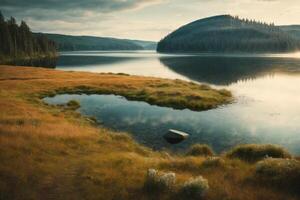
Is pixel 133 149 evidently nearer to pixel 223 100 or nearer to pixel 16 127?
pixel 16 127

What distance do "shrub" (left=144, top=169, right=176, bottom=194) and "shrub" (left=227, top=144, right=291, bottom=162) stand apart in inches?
328

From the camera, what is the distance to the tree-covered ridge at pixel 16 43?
478ft

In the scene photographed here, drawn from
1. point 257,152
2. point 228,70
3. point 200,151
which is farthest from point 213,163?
point 228,70

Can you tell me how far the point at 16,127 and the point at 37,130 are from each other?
190 cm

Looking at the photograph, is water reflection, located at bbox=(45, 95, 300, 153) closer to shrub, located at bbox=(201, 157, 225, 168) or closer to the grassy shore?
the grassy shore

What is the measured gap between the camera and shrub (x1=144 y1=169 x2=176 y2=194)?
15398 millimetres

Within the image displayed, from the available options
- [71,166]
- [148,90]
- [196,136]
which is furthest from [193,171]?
[148,90]

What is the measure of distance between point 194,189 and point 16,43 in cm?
16506

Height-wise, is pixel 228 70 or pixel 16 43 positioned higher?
pixel 16 43

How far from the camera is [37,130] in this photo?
25641 millimetres

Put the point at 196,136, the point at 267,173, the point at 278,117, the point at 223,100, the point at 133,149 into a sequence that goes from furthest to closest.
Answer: the point at 223,100
the point at 278,117
the point at 196,136
the point at 133,149
the point at 267,173

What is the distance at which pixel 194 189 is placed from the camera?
14719 millimetres

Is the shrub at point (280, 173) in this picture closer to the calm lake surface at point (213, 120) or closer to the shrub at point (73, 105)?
the calm lake surface at point (213, 120)

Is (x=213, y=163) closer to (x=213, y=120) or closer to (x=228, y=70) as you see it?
(x=213, y=120)
